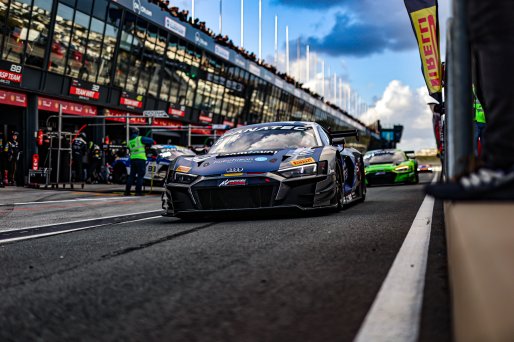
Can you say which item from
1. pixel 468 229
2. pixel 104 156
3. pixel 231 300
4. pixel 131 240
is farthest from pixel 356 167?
pixel 104 156

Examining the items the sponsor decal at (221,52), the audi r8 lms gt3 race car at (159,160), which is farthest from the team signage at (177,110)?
the audi r8 lms gt3 race car at (159,160)

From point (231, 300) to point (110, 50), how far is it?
27.0 meters

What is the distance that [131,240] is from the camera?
17.3 ft

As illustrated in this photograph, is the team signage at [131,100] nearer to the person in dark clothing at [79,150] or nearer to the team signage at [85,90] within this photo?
the team signage at [85,90]

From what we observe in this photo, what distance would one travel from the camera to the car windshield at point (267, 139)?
8219mm

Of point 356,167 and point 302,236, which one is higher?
point 356,167

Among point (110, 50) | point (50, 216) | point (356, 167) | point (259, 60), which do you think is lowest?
point (50, 216)

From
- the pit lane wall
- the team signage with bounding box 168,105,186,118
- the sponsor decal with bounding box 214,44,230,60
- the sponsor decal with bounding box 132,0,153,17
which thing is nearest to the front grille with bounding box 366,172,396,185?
the sponsor decal with bounding box 132,0,153,17

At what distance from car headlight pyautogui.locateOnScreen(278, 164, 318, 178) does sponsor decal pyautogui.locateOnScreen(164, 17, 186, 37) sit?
25885mm

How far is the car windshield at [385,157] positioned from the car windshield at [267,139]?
11969 mm

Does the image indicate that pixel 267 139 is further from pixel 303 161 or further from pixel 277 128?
pixel 303 161

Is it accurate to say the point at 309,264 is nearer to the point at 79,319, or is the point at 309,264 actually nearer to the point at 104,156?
the point at 79,319

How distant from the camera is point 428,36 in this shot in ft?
40.7

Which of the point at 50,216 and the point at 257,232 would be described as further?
the point at 50,216
